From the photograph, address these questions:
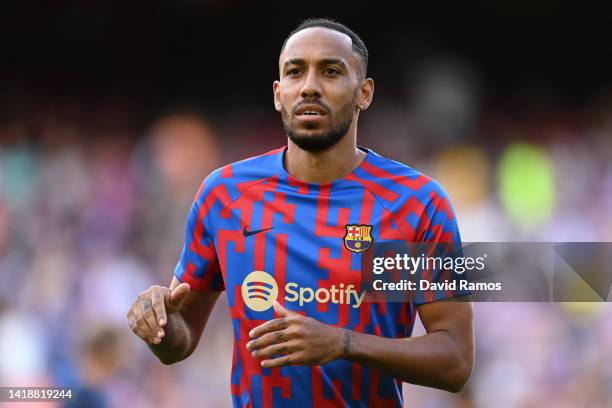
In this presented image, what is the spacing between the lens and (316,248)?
3330 millimetres

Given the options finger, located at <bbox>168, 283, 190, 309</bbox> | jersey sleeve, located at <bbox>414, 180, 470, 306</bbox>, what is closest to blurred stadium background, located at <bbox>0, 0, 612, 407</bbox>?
jersey sleeve, located at <bbox>414, 180, 470, 306</bbox>

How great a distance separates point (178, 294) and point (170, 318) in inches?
10.3

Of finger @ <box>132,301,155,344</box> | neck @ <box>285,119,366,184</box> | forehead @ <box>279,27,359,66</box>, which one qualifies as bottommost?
finger @ <box>132,301,155,344</box>

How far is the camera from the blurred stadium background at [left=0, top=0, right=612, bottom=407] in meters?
7.28

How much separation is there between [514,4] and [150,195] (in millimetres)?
4432

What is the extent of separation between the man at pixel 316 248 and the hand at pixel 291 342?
228mm

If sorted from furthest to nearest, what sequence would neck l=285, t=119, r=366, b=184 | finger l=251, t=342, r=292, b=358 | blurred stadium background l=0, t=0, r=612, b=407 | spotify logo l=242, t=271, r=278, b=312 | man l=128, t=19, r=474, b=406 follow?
blurred stadium background l=0, t=0, r=612, b=407 < neck l=285, t=119, r=366, b=184 < spotify logo l=242, t=271, r=278, b=312 < man l=128, t=19, r=474, b=406 < finger l=251, t=342, r=292, b=358

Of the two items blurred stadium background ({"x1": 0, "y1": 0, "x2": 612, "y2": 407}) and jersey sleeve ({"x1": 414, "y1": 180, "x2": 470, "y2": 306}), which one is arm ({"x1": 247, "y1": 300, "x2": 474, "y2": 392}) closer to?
jersey sleeve ({"x1": 414, "y1": 180, "x2": 470, "y2": 306})

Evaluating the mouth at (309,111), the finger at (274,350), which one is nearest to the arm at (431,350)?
the finger at (274,350)

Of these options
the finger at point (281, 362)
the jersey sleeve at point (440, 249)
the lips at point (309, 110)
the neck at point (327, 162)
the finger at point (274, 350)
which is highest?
the lips at point (309, 110)

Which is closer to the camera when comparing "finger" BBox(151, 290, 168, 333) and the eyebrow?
"finger" BBox(151, 290, 168, 333)

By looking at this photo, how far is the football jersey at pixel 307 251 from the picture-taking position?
3.20 meters

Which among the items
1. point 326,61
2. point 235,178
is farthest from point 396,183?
point 235,178

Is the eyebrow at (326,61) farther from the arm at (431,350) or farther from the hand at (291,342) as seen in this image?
the hand at (291,342)
